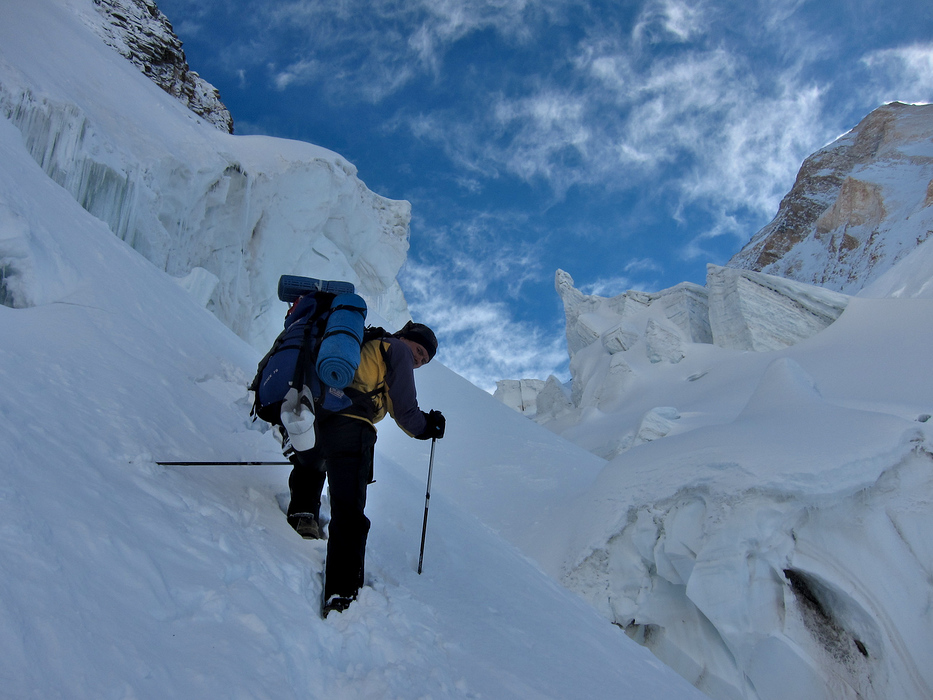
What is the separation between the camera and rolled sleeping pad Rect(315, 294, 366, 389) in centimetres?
222

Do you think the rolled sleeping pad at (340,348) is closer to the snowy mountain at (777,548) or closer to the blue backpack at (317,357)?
the blue backpack at (317,357)

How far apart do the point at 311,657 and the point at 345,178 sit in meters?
16.3

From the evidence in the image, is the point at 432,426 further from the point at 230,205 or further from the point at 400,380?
the point at 230,205

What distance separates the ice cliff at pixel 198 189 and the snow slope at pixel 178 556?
110 cm

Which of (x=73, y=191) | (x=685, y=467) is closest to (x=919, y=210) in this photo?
(x=685, y=467)

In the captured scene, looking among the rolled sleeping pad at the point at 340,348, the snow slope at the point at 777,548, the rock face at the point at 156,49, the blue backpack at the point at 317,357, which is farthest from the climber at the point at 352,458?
the rock face at the point at 156,49

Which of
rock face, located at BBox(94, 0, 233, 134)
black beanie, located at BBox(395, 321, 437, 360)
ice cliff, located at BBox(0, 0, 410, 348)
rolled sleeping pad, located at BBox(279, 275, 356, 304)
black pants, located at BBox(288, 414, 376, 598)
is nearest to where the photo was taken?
black pants, located at BBox(288, 414, 376, 598)

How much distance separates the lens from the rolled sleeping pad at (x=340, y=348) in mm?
2221

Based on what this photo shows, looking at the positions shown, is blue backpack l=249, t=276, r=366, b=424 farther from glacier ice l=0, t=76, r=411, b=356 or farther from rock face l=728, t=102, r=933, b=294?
rock face l=728, t=102, r=933, b=294

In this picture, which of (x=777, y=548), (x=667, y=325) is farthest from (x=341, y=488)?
(x=667, y=325)

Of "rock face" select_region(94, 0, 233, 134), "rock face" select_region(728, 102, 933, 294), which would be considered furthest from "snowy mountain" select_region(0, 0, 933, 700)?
"rock face" select_region(728, 102, 933, 294)

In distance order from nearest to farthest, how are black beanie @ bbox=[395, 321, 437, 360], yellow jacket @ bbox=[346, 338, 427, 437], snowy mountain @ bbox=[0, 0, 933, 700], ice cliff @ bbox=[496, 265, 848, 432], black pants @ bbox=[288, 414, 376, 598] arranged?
1. snowy mountain @ bbox=[0, 0, 933, 700]
2. black pants @ bbox=[288, 414, 376, 598]
3. yellow jacket @ bbox=[346, 338, 427, 437]
4. black beanie @ bbox=[395, 321, 437, 360]
5. ice cliff @ bbox=[496, 265, 848, 432]

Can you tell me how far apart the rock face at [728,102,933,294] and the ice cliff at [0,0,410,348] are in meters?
34.2

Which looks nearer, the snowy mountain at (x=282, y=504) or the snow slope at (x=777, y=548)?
the snowy mountain at (x=282, y=504)
